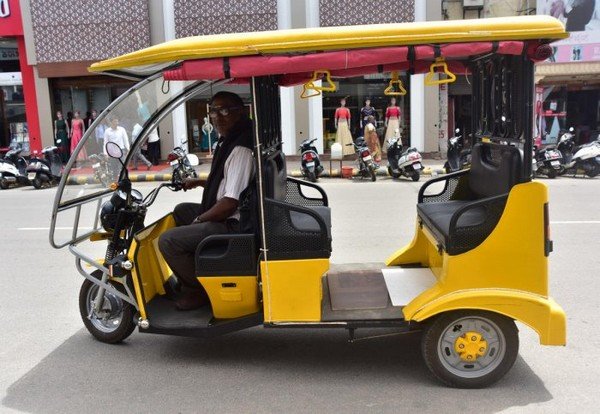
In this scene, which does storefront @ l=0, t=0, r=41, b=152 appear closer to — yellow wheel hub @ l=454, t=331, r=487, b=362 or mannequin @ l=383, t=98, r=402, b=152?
mannequin @ l=383, t=98, r=402, b=152

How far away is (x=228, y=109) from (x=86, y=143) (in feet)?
3.47

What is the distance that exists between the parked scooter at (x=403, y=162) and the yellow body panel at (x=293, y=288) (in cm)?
1012

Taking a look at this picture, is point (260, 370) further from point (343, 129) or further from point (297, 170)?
point (343, 129)

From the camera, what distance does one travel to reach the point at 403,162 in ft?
44.3

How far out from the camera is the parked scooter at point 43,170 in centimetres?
1420

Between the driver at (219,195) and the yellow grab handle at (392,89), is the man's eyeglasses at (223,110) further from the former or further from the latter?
the yellow grab handle at (392,89)

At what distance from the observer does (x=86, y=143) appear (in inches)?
167

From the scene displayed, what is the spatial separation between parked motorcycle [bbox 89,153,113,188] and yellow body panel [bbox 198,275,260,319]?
1271mm

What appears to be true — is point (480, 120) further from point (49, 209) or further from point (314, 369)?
point (49, 209)

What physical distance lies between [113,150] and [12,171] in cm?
1172

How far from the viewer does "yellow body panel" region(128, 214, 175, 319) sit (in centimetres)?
407

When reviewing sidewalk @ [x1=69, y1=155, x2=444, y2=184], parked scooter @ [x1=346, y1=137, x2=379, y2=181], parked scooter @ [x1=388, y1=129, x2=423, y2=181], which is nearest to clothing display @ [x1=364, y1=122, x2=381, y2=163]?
sidewalk @ [x1=69, y1=155, x2=444, y2=184]

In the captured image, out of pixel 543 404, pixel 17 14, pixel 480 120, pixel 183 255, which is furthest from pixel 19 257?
pixel 17 14

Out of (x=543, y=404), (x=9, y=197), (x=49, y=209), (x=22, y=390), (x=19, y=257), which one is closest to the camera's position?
(x=543, y=404)
